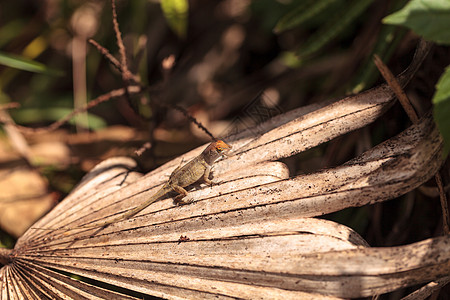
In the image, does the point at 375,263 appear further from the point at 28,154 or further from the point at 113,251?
the point at 28,154

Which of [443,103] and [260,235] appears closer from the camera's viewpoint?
[443,103]

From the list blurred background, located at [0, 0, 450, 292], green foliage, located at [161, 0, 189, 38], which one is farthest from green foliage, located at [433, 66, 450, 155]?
green foliage, located at [161, 0, 189, 38]

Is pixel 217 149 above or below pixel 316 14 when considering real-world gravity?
below

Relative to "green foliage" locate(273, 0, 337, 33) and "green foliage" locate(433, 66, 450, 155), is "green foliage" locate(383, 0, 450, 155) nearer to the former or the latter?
"green foliage" locate(433, 66, 450, 155)

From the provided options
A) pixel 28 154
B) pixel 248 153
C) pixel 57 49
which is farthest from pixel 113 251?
pixel 57 49

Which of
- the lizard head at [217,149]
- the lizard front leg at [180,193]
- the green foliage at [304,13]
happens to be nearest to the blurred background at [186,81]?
the green foliage at [304,13]

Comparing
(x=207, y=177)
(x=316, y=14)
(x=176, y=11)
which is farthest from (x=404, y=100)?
(x=176, y=11)

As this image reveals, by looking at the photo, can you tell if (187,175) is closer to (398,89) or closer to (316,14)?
(398,89)
